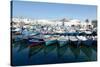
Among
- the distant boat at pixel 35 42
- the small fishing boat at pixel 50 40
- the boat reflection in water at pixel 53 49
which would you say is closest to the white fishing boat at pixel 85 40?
the boat reflection in water at pixel 53 49

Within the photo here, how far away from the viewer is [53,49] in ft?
8.69

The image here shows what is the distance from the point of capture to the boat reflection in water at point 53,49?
2525 mm

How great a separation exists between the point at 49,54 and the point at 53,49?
0.09 metres

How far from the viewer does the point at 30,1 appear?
2.57 m

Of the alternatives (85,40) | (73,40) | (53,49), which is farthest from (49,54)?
(85,40)

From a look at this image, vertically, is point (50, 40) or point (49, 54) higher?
point (50, 40)

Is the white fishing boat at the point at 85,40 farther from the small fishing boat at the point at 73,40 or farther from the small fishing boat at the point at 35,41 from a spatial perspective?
the small fishing boat at the point at 35,41

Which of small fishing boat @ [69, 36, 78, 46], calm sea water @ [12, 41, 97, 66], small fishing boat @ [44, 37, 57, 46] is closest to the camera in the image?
calm sea water @ [12, 41, 97, 66]

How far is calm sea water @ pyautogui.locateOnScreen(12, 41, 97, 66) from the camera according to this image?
2.52 m

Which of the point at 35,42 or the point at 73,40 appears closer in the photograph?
the point at 35,42

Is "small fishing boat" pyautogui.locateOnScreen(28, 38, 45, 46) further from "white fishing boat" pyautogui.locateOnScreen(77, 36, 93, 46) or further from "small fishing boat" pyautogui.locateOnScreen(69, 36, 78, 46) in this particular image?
"white fishing boat" pyautogui.locateOnScreen(77, 36, 93, 46)

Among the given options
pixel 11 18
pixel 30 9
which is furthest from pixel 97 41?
pixel 11 18

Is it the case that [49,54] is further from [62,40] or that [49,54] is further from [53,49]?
[62,40]

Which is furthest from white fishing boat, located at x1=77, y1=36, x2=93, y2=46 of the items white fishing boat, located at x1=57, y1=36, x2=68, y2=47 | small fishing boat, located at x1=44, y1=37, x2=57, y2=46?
small fishing boat, located at x1=44, y1=37, x2=57, y2=46
